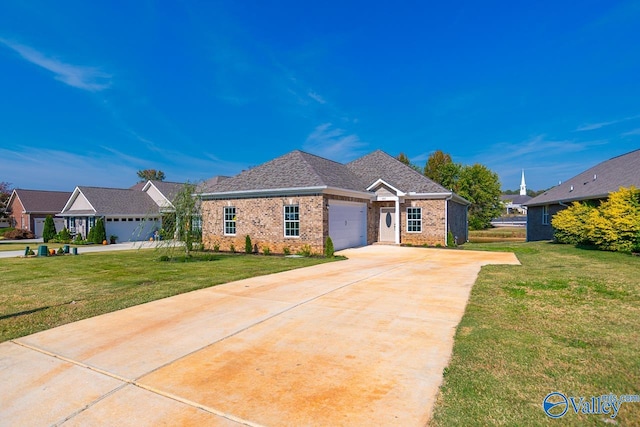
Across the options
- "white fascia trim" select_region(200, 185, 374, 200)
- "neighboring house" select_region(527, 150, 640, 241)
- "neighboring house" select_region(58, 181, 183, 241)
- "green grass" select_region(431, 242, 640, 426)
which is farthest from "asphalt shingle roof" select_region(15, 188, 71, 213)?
"neighboring house" select_region(527, 150, 640, 241)

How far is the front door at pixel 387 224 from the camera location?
20641 millimetres

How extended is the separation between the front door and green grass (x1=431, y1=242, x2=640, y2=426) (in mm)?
12449

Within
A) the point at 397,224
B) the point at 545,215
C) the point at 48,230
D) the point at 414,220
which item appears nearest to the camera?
the point at 397,224

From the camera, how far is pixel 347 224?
1772 centimetres

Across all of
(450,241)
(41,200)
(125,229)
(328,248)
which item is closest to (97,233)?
(125,229)

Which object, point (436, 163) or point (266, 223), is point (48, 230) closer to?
point (266, 223)

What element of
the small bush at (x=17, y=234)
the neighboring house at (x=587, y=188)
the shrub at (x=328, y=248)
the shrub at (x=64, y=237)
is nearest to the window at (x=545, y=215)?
the neighboring house at (x=587, y=188)

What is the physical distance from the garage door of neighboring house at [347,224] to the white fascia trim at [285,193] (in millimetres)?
537

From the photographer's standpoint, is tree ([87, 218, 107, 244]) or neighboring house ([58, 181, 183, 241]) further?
neighboring house ([58, 181, 183, 241])

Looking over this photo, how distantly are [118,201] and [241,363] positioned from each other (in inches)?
1245

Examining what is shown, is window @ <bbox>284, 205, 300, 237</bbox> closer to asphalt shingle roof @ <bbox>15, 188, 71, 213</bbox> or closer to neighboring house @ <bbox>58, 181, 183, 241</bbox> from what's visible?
neighboring house @ <bbox>58, 181, 183, 241</bbox>

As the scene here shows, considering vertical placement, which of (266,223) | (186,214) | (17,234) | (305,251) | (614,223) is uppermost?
(186,214)

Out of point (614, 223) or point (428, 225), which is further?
point (428, 225)

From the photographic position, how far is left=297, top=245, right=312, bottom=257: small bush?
612 inches
